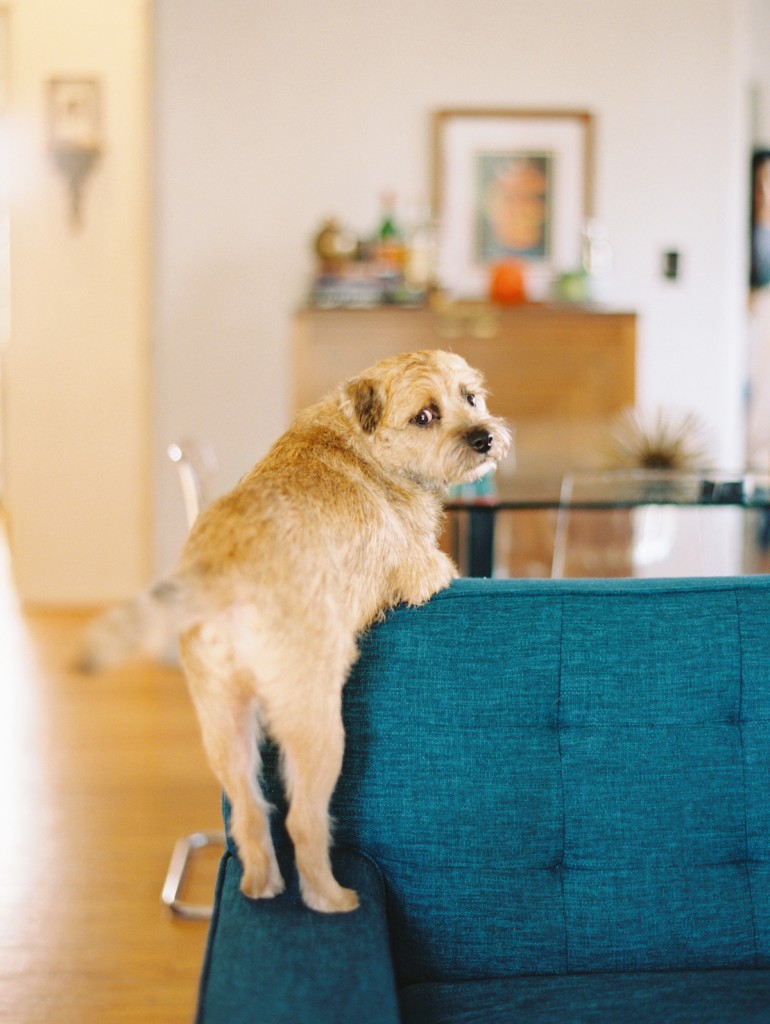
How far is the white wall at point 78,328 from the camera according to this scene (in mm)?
5277

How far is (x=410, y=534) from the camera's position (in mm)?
1549

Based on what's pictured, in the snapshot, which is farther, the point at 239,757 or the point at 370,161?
the point at 370,161

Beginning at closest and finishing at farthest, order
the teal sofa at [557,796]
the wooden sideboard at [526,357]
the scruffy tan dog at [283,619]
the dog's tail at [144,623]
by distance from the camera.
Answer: the dog's tail at [144,623] → the scruffy tan dog at [283,619] → the teal sofa at [557,796] → the wooden sideboard at [526,357]

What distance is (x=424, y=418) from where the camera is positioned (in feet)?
5.48

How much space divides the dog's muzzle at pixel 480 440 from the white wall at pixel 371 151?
9.94 ft

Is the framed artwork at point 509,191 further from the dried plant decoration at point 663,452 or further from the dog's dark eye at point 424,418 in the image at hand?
the dog's dark eye at point 424,418

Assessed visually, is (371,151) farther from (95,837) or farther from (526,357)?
(95,837)

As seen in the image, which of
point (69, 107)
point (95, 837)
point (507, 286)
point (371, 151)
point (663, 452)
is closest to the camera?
point (95, 837)

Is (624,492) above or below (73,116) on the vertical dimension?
below

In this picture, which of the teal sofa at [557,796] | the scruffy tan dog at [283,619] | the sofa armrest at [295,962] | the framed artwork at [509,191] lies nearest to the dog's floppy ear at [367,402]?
the scruffy tan dog at [283,619]

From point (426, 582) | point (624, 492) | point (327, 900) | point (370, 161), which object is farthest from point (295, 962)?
point (370, 161)

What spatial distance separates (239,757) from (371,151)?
3844mm

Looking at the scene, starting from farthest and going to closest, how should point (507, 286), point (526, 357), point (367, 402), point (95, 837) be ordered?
point (507, 286), point (526, 357), point (95, 837), point (367, 402)

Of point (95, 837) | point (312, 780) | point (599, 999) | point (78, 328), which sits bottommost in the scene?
point (95, 837)
